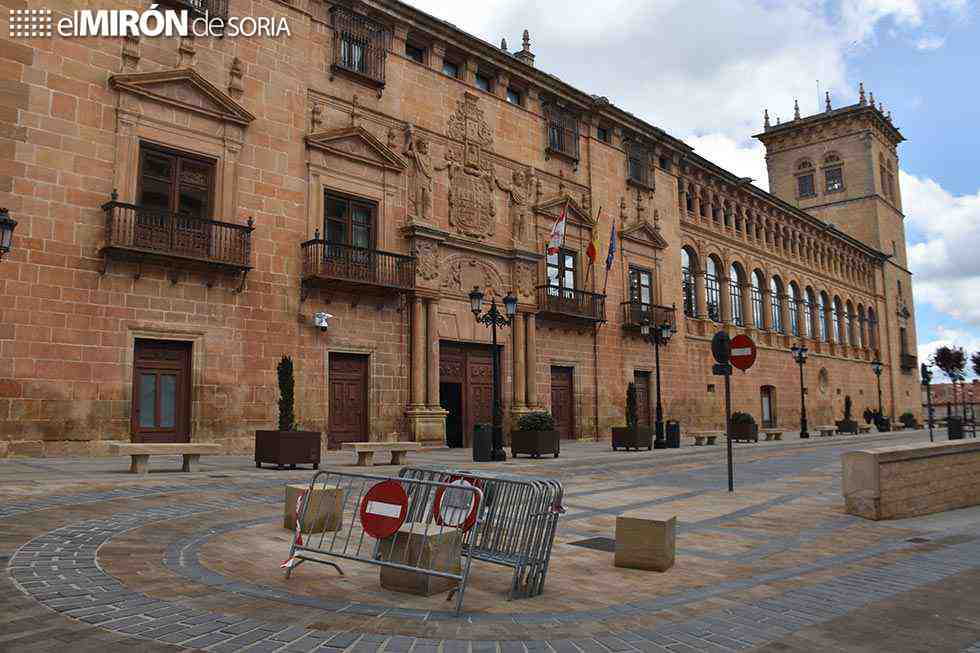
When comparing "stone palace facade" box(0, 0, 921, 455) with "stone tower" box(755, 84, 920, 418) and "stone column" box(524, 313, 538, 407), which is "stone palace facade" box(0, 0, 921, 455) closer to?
"stone column" box(524, 313, 538, 407)

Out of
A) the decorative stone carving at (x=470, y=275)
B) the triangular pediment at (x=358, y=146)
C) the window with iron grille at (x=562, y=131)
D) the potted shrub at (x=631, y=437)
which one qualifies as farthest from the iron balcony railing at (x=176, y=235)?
the window with iron grille at (x=562, y=131)

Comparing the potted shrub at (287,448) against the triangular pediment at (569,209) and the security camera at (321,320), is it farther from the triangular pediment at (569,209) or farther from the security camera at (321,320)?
the triangular pediment at (569,209)

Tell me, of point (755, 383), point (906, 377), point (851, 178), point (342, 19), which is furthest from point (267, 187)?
point (906, 377)

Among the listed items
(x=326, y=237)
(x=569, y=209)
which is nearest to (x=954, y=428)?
(x=569, y=209)

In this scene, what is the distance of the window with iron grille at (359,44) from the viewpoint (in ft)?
69.5

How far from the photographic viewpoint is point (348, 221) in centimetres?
2114

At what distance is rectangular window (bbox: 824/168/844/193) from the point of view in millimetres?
57812

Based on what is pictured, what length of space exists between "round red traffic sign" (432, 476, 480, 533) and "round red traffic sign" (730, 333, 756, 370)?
282 inches

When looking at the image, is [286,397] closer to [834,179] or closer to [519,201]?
[519,201]

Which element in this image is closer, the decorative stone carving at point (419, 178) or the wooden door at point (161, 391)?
the wooden door at point (161, 391)

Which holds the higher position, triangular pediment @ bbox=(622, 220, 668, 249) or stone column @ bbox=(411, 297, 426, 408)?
triangular pediment @ bbox=(622, 220, 668, 249)

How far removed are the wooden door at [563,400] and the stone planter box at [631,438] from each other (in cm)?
486

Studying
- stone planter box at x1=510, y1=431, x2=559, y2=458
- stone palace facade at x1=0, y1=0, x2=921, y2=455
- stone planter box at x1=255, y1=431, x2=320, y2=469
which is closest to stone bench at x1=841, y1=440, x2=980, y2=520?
stone planter box at x1=255, y1=431, x2=320, y2=469

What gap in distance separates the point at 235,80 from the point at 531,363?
13327 mm
